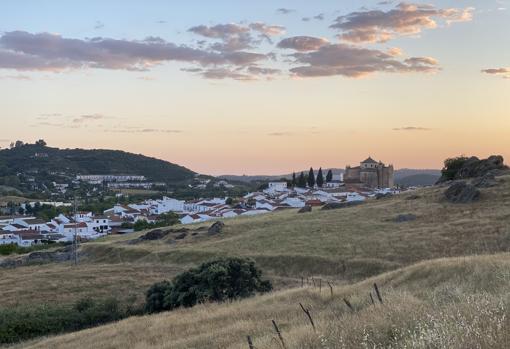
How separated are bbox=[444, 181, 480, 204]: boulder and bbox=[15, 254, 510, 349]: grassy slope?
113 feet

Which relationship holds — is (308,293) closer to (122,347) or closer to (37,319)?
(122,347)

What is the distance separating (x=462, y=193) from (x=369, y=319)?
47.5 metres

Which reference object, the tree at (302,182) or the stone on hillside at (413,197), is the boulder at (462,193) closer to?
the stone on hillside at (413,197)

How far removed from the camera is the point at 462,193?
5266 centimetres

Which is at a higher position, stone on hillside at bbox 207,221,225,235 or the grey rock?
stone on hillside at bbox 207,221,225,235

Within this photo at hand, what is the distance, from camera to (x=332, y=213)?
5894 centimetres

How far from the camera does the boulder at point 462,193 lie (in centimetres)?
5081

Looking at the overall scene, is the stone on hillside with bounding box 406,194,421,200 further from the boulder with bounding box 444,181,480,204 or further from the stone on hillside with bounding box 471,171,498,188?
the stone on hillside with bounding box 471,171,498,188

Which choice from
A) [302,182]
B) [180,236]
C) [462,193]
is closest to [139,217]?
[302,182]

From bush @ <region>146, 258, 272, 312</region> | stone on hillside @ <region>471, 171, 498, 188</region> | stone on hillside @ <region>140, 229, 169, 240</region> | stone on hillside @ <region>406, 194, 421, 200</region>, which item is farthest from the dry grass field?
bush @ <region>146, 258, 272, 312</region>

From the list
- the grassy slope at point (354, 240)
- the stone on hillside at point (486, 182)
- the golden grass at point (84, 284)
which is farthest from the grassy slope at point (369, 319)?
the stone on hillside at point (486, 182)

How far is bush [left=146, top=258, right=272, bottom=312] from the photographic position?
2505 cm

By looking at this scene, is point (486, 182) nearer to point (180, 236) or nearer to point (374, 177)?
point (180, 236)

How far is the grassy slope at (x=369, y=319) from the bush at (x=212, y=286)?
15.3 feet
